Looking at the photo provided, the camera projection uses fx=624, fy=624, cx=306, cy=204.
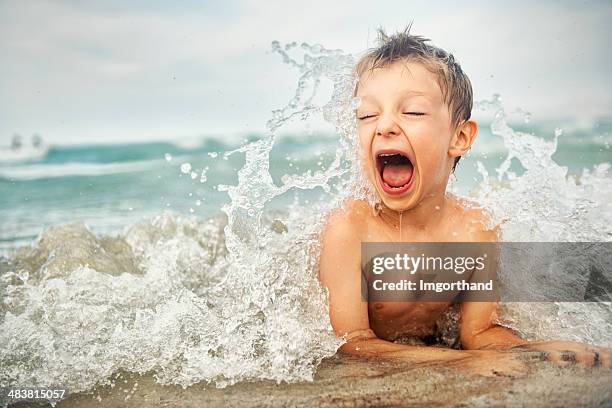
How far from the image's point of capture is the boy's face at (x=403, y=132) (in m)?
2.26

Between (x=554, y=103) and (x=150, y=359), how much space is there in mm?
10448

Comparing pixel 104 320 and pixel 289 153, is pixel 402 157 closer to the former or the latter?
pixel 104 320

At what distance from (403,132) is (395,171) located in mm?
161

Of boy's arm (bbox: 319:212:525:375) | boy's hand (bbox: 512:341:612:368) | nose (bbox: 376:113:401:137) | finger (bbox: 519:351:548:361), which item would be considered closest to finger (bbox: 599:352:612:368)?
boy's hand (bbox: 512:341:612:368)

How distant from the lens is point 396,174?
7.67ft

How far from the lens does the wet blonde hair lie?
93.6 inches

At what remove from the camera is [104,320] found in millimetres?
2496

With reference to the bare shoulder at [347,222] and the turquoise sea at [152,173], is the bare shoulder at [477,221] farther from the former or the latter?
the turquoise sea at [152,173]

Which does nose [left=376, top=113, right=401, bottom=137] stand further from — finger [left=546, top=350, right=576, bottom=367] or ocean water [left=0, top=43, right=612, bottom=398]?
finger [left=546, top=350, right=576, bottom=367]

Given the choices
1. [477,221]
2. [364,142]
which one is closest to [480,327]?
[477,221]

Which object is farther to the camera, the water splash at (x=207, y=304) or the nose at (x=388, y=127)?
the nose at (x=388, y=127)

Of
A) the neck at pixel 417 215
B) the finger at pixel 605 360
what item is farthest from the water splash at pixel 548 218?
the finger at pixel 605 360

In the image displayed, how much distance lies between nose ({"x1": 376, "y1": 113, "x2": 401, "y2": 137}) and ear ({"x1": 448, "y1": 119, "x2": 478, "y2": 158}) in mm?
297

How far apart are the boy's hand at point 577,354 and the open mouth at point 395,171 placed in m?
0.73
